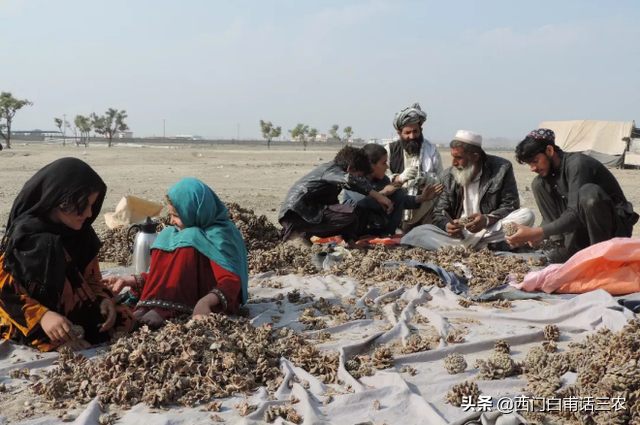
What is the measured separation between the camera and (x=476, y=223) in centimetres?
616

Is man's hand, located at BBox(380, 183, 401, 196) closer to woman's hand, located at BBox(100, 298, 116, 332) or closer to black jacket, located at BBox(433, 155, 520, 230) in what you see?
black jacket, located at BBox(433, 155, 520, 230)

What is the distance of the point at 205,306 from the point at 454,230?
323cm

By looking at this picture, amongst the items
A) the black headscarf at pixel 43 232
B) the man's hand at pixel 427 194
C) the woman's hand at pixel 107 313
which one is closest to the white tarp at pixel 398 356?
the woman's hand at pixel 107 313

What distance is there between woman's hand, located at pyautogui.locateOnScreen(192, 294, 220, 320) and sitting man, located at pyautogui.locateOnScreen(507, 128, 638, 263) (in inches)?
109

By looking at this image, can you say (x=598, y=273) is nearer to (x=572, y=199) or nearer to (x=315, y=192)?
(x=572, y=199)

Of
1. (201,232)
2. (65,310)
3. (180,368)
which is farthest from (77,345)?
(201,232)

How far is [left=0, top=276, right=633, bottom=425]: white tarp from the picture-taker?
9.12 feet

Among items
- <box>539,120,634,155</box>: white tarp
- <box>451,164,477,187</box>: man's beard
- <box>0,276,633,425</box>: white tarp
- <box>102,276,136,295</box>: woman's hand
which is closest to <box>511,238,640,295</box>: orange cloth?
<box>0,276,633,425</box>: white tarp

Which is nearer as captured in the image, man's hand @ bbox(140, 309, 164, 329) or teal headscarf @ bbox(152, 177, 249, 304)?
man's hand @ bbox(140, 309, 164, 329)

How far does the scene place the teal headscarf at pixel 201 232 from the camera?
4.00 m

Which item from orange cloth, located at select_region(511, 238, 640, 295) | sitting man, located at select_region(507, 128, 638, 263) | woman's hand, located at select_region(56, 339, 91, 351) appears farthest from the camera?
sitting man, located at select_region(507, 128, 638, 263)

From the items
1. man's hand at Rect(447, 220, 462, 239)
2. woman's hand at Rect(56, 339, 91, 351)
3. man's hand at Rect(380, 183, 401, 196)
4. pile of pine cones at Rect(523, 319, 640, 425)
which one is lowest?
woman's hand at Rect(56, 339, 91, 351)

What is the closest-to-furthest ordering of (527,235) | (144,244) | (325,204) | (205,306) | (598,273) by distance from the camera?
1. (205,306)
2. (598,273)
3. (144,244)
4. (527,235)
5. (325,204)

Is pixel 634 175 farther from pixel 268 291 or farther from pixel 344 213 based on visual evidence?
pixel 268 291
